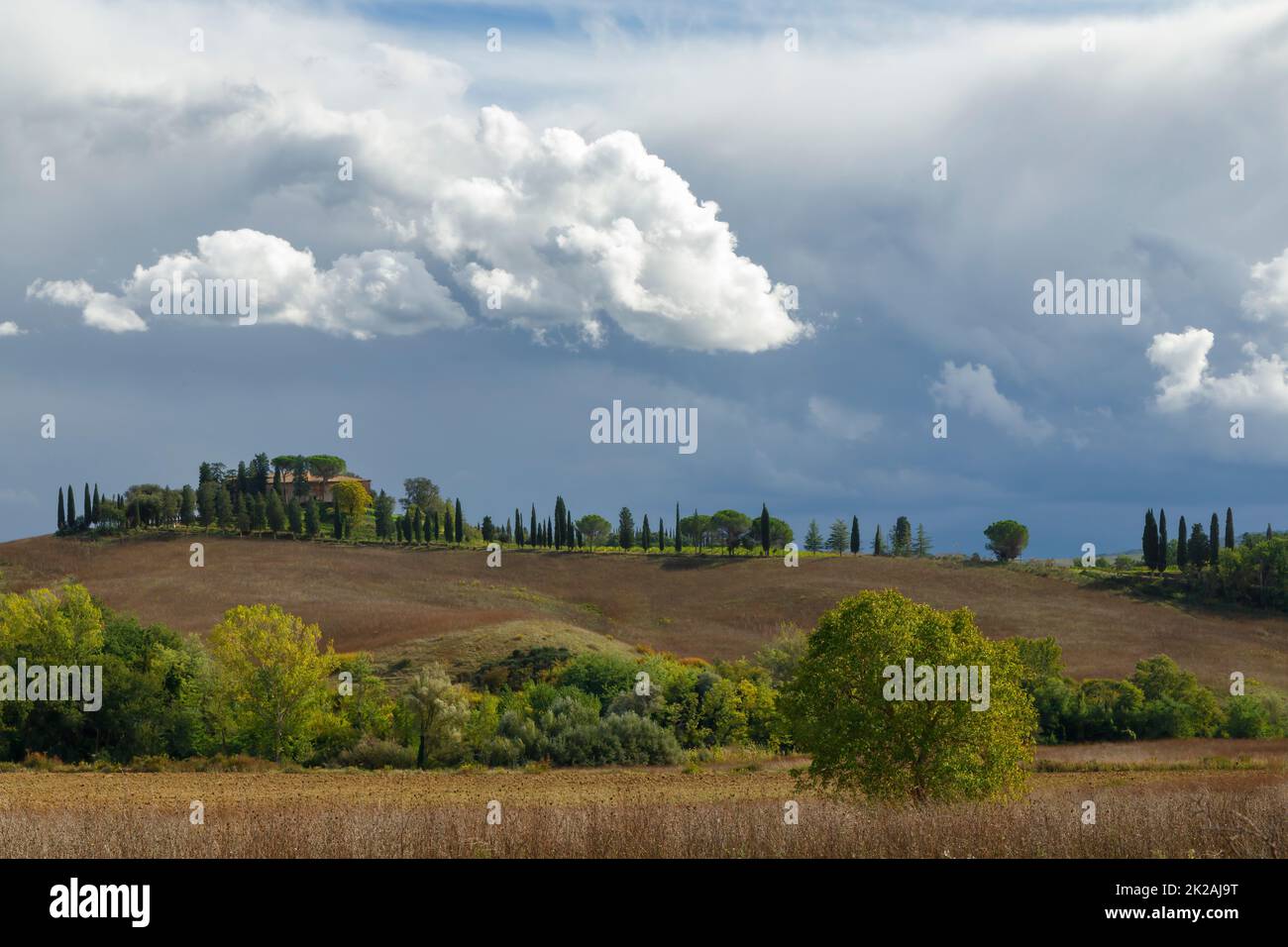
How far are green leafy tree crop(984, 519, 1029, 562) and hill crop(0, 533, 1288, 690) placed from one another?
23.6 m

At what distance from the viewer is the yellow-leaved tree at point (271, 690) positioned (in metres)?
63.0

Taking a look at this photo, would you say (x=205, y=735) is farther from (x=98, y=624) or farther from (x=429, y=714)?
(x=429, y=714)

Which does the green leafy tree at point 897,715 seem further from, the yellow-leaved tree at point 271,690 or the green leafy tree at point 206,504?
the green leafy tree at point 206,504

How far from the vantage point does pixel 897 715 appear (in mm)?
29328

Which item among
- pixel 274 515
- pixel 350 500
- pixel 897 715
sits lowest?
pixel 897 715

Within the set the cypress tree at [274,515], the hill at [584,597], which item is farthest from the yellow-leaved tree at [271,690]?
the cypress tree at [274,515]

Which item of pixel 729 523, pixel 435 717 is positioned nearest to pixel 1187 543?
pixel 729 523

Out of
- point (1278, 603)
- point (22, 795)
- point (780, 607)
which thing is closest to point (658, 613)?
point (780, 607)

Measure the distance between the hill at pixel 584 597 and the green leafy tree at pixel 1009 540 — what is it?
77.3 feet

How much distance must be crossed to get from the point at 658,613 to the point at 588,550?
124ft

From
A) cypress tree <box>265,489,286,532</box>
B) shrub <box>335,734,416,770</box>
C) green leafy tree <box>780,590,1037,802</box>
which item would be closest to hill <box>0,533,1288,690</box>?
cypress tree <box>265,489,286,532</box>

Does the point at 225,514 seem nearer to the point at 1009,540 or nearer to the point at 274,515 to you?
the point at 274,515

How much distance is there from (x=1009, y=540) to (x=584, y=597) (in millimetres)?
71427
